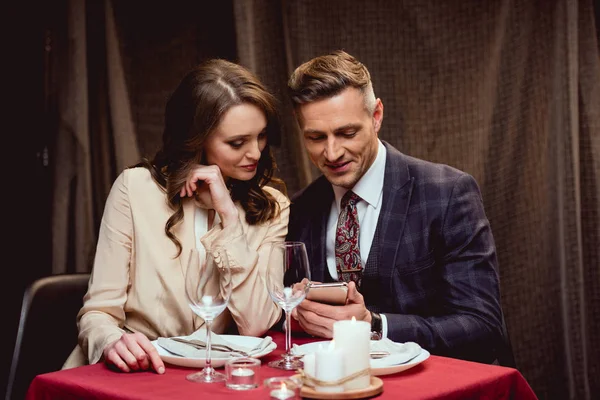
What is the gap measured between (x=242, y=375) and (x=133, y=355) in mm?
298

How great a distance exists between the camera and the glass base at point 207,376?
1.54 metres

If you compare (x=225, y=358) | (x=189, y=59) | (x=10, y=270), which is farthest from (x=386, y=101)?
(x=225, y=358)

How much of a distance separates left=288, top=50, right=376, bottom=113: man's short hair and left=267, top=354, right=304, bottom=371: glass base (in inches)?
40.2

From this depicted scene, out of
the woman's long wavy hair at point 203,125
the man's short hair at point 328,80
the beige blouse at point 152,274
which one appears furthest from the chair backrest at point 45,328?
the man's short hair at point 328,80

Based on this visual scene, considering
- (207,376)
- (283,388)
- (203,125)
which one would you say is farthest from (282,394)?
(203,125)

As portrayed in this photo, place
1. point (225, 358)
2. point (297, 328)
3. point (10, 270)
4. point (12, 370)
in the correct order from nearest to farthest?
point (225, 358), point (297, 328), point (12, 370), point (10, 270)

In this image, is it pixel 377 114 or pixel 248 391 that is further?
pixel 377 114

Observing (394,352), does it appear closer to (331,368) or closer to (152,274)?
(331,368)

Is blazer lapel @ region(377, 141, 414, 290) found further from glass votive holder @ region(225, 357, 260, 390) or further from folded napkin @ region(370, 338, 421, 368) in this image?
glass votive holder @ region(225, 357, 260, 390)

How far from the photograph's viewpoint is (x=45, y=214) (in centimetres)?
313

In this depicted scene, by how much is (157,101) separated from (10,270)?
0.93m

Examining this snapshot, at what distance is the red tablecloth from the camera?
145cm

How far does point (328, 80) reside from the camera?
8.09 feet

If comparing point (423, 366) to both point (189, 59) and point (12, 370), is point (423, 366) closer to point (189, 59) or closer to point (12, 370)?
point (12, 370)
